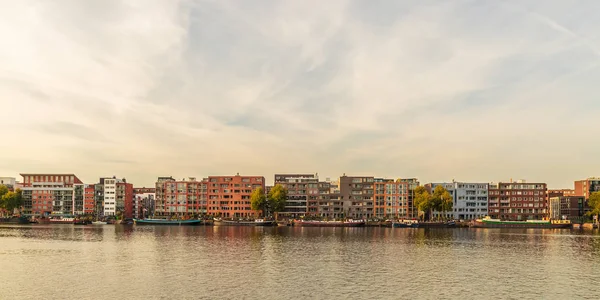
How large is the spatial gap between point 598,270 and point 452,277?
939 inches

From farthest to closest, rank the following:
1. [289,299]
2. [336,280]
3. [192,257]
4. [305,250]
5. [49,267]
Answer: [305,250] → [192,257] → [49,267] → [336,280] → [289,299]

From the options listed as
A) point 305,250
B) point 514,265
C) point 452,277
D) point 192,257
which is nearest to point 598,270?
point 514,265

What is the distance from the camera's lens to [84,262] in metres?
82.2

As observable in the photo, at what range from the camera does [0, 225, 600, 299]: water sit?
193ft

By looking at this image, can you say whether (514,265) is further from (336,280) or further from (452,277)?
(336,280)

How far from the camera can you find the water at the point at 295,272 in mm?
58812

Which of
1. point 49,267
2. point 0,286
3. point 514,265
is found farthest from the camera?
point 514,265

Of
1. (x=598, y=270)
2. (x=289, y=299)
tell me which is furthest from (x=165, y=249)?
(x=598, y=270)

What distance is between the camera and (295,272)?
238 feet

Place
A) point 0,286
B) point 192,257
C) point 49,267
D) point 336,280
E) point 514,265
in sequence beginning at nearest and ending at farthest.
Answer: point 0,286 → point 336,280 → point 49,267 → point 514,265 → point 192,257

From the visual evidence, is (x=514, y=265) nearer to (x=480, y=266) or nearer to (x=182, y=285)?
(x=480, y=266)

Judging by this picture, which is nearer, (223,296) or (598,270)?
(223,296)

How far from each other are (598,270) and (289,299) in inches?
1925

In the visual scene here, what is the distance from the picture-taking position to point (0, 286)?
2410 inches
